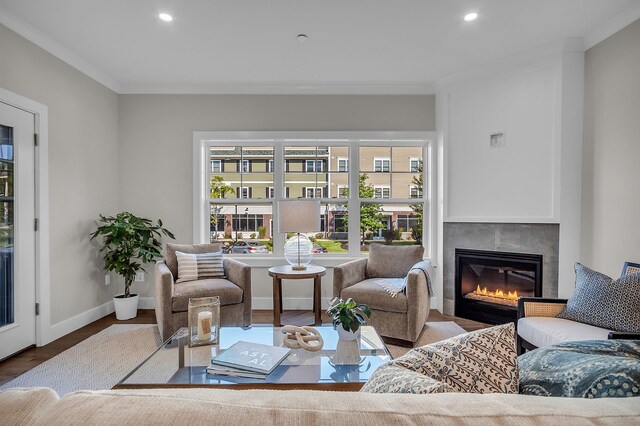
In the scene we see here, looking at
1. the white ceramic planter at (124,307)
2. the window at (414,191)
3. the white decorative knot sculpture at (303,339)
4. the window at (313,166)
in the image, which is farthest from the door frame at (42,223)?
the window at (414,191)

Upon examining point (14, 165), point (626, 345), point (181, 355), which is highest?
point (14, 165)

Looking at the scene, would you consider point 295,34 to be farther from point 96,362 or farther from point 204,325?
point 96,362

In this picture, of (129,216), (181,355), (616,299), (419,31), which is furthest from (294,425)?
(129,216)

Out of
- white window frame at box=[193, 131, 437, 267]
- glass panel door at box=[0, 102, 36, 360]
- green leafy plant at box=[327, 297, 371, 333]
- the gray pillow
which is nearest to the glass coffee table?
green leafy plant at box=[327, 297, 371, 333]

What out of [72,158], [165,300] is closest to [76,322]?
[165,300]

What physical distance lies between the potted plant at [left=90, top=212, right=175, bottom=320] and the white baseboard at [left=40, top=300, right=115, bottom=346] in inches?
8.6

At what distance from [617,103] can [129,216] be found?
4537mm

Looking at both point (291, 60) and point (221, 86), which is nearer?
point (291, 60)

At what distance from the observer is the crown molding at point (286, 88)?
4.00m

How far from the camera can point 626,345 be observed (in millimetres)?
917

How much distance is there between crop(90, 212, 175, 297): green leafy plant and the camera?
3.53m

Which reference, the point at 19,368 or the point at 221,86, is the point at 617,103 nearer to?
the point at 221,86

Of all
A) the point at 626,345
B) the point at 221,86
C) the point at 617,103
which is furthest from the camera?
the point at 221,86

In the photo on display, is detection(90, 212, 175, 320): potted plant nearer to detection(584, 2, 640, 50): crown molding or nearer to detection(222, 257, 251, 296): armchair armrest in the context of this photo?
detection(222, 257, 251, 296): armchair armrest
